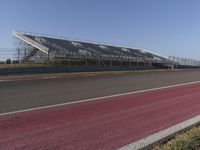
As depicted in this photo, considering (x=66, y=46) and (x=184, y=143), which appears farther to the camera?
(x=66, y=46)

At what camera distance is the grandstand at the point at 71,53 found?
59844 millimetres

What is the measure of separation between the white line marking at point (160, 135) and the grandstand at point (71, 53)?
156 ft

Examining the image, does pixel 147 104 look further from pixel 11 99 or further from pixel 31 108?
pixel 11 99

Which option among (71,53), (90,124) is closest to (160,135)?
(90,124)

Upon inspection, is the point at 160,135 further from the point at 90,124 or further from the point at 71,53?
the point at 71,53

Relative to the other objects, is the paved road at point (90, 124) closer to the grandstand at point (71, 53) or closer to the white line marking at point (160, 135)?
the white line marking at point (160, 135)

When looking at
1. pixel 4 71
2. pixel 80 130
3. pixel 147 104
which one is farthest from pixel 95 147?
pixel 4 71

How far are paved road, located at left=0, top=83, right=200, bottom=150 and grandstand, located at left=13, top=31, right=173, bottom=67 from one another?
1764 inches

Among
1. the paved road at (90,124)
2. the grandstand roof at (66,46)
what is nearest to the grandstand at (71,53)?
the grandstand roof at (66,46)

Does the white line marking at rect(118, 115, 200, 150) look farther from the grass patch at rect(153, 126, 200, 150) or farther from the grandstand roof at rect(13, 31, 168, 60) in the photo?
the grandstand roof at rect(13, 31, 168, 60)

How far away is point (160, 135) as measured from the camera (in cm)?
755

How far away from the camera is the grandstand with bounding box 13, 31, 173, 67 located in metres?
59.8

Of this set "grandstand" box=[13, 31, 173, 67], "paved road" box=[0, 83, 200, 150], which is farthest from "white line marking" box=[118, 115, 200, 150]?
"grandstand" box=[13, 31, 173, 67]

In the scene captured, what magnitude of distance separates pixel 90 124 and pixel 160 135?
179 centimetres
